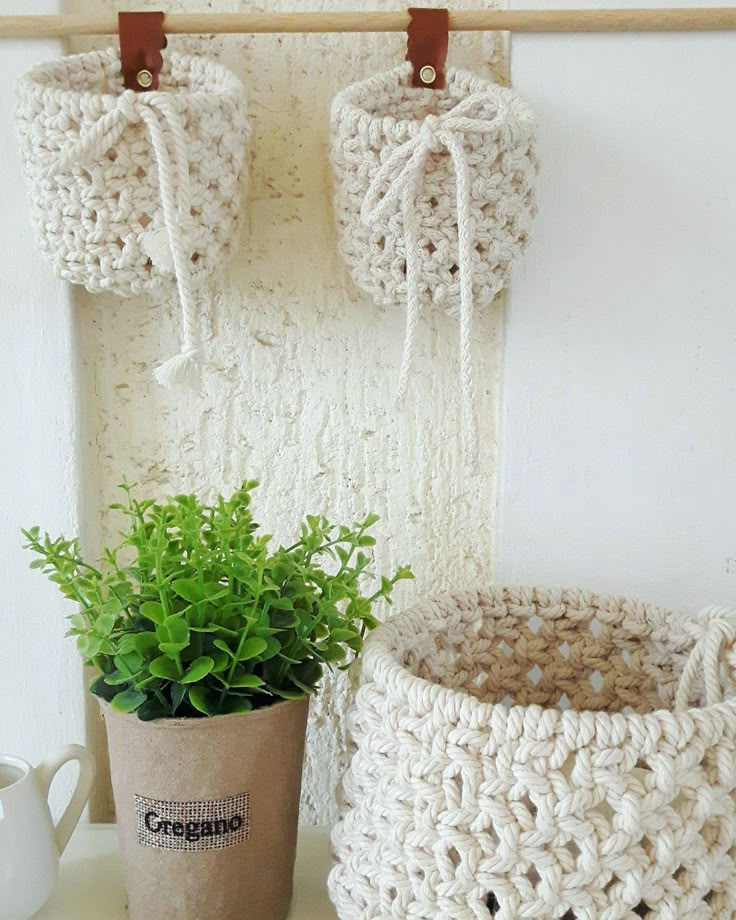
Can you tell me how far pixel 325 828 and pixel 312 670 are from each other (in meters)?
0.22

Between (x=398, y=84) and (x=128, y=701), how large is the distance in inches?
18.9

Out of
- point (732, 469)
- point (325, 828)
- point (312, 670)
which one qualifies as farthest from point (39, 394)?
point (732, 469)

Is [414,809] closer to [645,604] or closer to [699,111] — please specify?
[645,604]

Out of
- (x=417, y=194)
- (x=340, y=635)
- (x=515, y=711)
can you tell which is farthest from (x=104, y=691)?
(x=417, y=194)

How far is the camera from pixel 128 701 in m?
0.60

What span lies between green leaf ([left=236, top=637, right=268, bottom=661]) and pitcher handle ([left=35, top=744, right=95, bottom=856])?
7.1 inches

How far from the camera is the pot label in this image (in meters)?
0.60

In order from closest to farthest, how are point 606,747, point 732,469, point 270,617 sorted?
point 606,747 < point 270,617 < point 732,469

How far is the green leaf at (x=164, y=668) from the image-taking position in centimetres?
58

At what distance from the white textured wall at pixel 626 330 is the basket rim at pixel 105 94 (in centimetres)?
22

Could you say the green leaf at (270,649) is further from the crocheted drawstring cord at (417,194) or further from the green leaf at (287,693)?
the crocheted drawstring cord at (417,194)

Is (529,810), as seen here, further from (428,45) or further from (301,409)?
(428,45)

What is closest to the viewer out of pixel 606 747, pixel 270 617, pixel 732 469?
pixel 606 747

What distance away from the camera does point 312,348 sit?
0.80 metres
